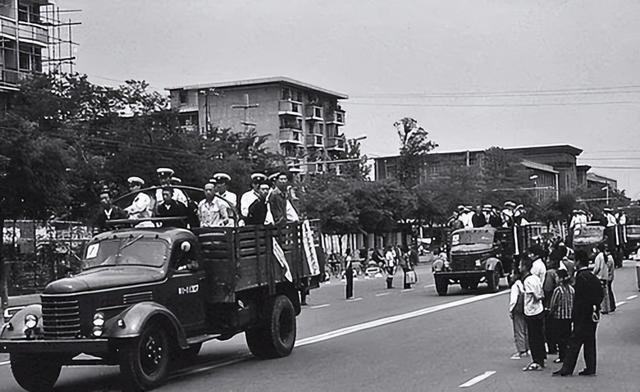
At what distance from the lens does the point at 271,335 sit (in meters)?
17.3

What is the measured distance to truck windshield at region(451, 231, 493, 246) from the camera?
114 feet

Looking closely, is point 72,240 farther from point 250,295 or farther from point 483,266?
point 250,295

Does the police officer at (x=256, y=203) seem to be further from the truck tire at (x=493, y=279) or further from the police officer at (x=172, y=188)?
the truck tire at (x=493, y=279)

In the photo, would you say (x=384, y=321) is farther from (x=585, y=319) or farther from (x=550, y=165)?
(x=550, y=165)

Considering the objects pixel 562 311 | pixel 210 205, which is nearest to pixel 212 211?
pixel 210 205

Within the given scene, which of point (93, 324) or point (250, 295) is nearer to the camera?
A: point (93, 324)

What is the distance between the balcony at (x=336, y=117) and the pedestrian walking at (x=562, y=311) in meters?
97.1

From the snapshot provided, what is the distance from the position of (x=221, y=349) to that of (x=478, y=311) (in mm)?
9457

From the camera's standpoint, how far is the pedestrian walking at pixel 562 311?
15969 millimetres

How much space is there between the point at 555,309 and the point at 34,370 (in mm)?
7896

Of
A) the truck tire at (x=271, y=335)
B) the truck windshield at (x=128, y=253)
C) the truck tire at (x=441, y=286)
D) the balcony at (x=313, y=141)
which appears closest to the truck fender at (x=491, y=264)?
the truck tire at (x=441, y=286)

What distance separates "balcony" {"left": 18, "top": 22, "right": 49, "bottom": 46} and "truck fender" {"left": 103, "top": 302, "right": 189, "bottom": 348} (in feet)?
154

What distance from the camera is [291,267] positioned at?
1817cm

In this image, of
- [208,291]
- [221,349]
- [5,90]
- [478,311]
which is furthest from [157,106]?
[208,291]
